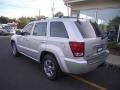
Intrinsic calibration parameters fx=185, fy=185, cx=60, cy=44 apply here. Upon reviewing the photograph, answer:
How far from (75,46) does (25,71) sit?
2631mm

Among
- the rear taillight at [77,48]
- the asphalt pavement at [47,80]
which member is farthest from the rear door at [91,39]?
the asphalt pavement at [47,80]

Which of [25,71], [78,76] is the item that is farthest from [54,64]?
[25,71]

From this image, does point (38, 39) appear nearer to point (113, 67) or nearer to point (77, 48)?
point (77, 48)

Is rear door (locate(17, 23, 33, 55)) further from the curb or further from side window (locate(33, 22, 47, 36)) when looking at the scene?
the curb

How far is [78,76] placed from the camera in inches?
248

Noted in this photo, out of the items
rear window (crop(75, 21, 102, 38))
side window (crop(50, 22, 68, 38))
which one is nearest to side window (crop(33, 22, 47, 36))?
side window (crop(50, 22, 68, 38))

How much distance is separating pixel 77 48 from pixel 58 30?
0.98 m

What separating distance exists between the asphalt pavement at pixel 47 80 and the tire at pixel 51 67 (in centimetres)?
18

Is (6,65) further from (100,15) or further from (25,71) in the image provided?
(100,15)

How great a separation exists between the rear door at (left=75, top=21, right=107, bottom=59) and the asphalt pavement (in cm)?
100

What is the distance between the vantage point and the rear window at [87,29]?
520 centimetres

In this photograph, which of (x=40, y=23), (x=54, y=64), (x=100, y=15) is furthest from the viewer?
(x=100, y=15)

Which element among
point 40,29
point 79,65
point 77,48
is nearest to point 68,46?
point 77,48

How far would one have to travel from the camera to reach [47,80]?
5.84m
